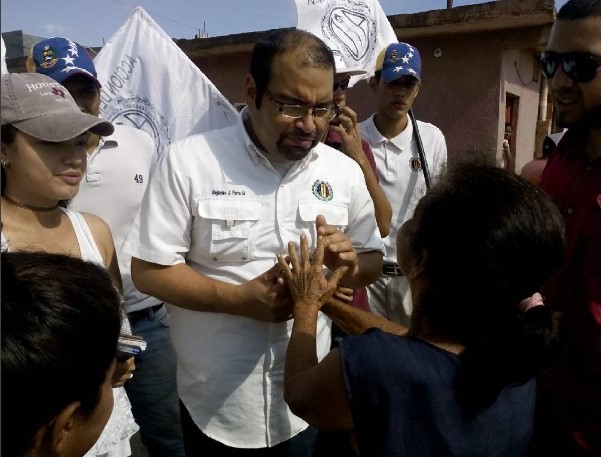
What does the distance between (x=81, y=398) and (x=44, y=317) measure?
19 centimetres

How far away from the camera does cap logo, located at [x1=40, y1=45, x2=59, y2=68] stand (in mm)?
2434

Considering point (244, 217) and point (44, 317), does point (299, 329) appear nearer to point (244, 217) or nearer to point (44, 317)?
point (244, 217)

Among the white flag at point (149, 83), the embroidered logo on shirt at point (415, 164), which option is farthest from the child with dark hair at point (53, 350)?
the embroidered logo on shirt at point (415, 164)

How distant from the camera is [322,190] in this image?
1852 millimetres

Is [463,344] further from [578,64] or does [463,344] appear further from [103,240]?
[103,240]

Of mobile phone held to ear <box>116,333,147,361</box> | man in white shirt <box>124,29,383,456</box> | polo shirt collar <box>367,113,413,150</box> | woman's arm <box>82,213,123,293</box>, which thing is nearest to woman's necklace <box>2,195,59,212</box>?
woman's arm <box>82,213,123,293</box>

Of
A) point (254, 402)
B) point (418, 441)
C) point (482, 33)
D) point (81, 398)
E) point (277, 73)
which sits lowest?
point (254, 402)

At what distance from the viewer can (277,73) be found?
1.71 meters

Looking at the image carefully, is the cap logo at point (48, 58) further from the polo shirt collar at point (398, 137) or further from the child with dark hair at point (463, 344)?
the child with dark hair at point (463, 344)

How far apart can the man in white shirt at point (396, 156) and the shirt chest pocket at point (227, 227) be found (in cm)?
150

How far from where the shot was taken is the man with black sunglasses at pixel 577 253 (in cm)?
Answer: 146

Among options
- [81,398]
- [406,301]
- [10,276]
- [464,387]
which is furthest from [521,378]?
[406,301]

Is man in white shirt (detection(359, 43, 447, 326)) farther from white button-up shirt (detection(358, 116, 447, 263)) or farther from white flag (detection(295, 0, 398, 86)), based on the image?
white flag (detection(295, 0, 398, 86))

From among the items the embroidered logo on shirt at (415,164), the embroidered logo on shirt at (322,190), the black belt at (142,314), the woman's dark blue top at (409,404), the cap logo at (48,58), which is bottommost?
the black belt at (142,314)
